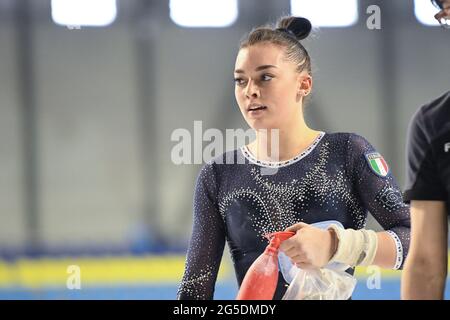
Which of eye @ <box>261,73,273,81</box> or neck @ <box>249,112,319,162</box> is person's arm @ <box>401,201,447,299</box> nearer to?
neck @ <box>249,112,319,162</box>

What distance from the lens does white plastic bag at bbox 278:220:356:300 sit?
5.76 feet

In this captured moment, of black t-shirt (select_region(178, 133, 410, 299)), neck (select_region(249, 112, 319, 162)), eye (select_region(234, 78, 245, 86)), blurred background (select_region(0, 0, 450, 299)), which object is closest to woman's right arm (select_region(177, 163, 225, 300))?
black t-shirt (select_region(178, 133, 410, 299))

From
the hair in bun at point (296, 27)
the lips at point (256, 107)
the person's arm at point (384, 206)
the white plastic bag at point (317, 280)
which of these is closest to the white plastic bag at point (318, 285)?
the white plastic bag at point (317, 280)

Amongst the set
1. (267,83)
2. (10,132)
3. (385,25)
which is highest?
(385,25)

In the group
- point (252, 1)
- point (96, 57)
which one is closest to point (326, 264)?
point (252, 1)

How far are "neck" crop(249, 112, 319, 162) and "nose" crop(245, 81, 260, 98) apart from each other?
0.30ft

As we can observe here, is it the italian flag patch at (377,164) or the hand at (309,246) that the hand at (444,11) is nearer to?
the italian flag patch at (377,164)

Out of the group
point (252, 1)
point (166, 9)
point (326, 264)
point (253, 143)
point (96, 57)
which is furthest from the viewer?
point (96, 57)

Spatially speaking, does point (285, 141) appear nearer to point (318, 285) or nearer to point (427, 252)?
point (318, 285)

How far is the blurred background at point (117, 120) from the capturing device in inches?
107

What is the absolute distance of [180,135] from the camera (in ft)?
7.71

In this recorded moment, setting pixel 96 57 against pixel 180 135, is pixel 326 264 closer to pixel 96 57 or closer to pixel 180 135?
pixel 180 135

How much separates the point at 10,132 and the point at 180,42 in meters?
0.80

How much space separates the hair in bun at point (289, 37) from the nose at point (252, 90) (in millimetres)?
98
